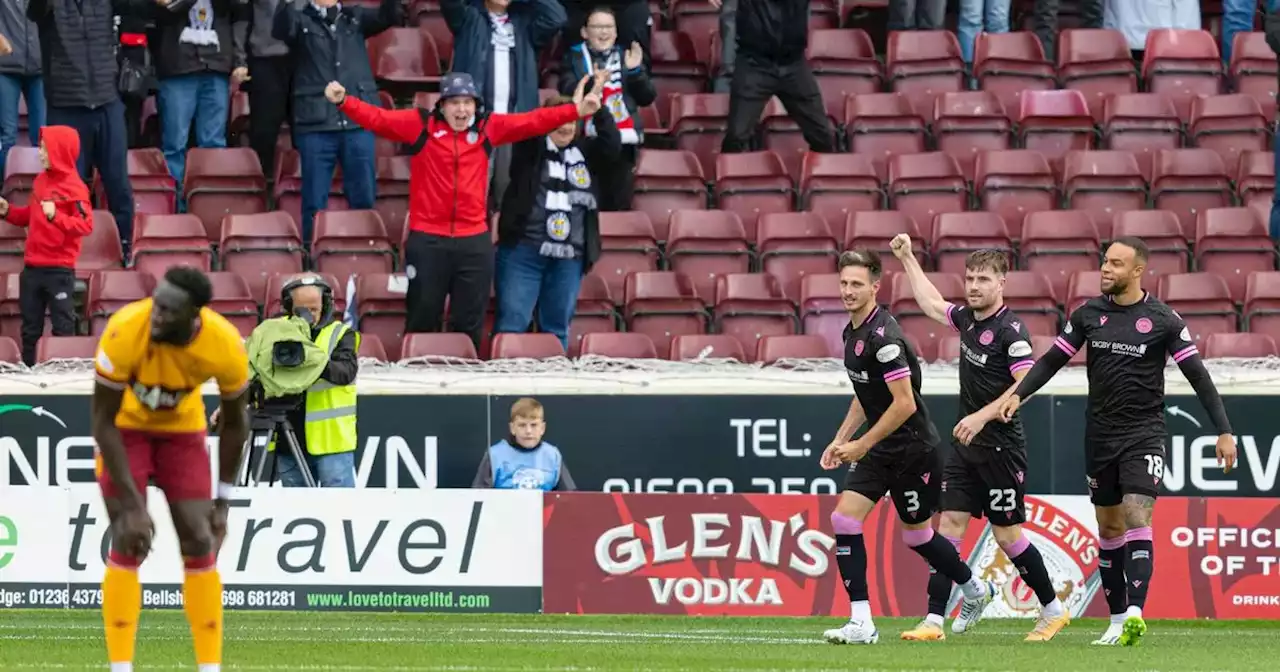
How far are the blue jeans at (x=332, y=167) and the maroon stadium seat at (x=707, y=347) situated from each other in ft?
10.1

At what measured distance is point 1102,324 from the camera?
427 inches

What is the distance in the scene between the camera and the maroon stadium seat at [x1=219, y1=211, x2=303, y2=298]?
15.9 meters

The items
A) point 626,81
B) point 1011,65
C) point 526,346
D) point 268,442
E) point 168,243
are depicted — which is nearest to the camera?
point 268,442

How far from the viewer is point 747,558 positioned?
12.9 metres

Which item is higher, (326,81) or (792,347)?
(326,81)

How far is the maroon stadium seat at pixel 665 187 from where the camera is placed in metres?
17.0

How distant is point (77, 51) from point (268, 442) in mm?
4313

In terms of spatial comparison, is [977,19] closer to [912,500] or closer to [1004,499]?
[1004,499]

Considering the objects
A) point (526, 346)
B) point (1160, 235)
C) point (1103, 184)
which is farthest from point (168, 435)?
point (1103, 184)

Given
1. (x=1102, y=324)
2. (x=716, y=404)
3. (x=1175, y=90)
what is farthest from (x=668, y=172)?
(x=1102, y=324)

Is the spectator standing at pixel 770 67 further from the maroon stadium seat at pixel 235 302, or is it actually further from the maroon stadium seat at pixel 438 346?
the maroon stadium seat at pixel 235 302

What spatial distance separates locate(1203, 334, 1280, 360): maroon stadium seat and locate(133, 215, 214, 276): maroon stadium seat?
7.56 metres

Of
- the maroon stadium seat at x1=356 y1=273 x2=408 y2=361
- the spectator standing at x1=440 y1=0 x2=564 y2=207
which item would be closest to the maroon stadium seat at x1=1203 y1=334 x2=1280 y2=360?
the spectator standing at x1=440 y1=0 x2=564 y2=207

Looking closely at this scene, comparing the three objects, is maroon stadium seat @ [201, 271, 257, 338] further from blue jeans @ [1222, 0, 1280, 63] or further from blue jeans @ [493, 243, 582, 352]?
blue jeans @ [1222, 0, 1280, 63]
